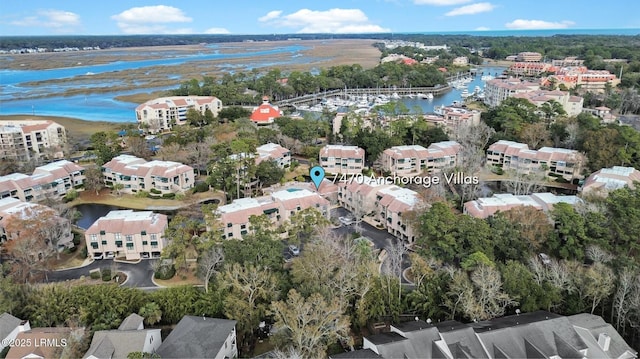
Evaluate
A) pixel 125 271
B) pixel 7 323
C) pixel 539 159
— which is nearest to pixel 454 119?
pixel 539 159

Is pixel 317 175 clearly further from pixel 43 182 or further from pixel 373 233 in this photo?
pixel 43 182

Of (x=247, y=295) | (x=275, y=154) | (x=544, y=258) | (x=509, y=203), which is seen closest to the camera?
(x=247, y=295)

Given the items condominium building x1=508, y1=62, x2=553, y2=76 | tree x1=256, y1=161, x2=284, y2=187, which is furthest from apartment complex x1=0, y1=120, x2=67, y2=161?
condominium building x1=508, y1=62, x2=553, y2=76

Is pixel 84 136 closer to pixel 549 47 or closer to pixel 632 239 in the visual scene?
pixel 632 239

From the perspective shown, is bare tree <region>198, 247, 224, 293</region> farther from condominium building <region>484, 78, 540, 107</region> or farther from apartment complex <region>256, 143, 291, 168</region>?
condominium building <region>484, 78, 540, 107</region>

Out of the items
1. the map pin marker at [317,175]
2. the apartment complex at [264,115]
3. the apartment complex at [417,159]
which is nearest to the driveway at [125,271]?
the map pin marker at [317,175]
